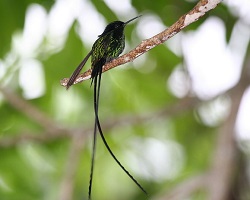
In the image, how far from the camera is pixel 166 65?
2.51 meters

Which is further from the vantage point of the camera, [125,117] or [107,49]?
[125,117]

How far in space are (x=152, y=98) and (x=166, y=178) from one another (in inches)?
19.9

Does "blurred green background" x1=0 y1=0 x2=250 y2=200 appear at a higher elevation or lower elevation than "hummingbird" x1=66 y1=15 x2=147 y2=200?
lower

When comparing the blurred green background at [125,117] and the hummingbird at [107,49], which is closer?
the hummingbird at [107,49]

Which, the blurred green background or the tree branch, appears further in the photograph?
the blurred green background

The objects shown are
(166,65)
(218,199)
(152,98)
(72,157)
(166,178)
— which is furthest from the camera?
(166,178)

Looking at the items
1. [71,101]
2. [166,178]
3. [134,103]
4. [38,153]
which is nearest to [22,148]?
[38,153]

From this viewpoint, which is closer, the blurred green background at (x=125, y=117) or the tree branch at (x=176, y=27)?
the tree branch at (x=176, y=27)

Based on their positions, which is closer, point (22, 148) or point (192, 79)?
point (192, 79)

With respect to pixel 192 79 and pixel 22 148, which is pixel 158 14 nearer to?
pixel 192 79

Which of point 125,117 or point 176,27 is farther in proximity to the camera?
point 125,117

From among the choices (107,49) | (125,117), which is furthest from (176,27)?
(125,117)

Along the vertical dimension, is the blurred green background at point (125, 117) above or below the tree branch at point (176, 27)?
below

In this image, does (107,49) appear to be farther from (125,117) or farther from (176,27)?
(125,117)
